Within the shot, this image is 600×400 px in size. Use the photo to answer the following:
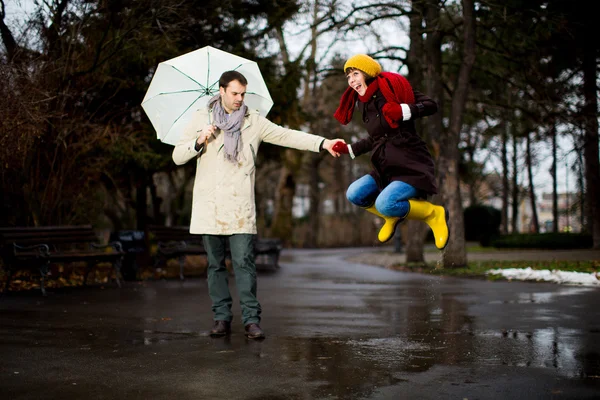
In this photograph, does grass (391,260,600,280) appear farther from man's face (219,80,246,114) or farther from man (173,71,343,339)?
man's face (219,80,246,114)

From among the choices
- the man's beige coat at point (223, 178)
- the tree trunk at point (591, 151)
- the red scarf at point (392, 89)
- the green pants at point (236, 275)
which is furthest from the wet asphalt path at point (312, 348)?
the tree trunk at point (591, 151)

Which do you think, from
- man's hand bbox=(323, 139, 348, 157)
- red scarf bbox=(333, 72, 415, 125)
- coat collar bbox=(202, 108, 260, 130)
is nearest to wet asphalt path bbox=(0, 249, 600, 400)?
man's hand bbox=(323, 139, 348, 157)

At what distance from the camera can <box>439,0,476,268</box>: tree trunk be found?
17516 millimetres

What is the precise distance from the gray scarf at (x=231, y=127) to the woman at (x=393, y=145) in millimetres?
1058

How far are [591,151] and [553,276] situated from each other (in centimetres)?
1112

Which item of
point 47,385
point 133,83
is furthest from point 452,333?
point 133,83

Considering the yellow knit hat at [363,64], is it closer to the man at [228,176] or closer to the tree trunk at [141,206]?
the man at [228,176]

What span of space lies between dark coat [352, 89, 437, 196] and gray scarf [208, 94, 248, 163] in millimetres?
1216

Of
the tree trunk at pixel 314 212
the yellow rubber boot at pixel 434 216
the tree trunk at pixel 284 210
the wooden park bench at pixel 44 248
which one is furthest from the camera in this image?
the tree trunk at pixel 314 212

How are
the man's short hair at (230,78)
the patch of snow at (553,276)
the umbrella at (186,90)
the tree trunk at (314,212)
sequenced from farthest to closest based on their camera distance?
the tree trunk at (314,212)
the patch of snow at (553,276)
the umbrella at (186,90)
the man's short hair at (230,78)

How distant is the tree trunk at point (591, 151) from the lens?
21.0 meters

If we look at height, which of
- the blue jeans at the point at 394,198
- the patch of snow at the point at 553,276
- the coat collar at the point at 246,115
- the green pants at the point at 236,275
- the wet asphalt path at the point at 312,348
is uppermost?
the coat collar at the point at 246,115

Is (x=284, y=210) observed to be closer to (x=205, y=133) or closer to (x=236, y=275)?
(x=236, y=275)

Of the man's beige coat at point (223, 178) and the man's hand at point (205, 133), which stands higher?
the man's hand at point (205, 133)
